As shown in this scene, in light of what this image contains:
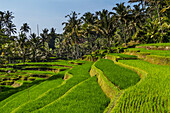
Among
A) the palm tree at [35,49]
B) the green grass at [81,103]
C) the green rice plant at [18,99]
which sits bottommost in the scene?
the green rice plant at [18,99]

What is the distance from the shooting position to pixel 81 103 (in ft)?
28.4

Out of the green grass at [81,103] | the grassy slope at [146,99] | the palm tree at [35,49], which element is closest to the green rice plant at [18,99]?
the green grass at [81,103]

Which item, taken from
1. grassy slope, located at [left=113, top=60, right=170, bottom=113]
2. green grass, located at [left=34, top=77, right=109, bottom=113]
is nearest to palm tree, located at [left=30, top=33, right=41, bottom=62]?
green grass, located at [left=34, top=77, right=109, bottom=113]

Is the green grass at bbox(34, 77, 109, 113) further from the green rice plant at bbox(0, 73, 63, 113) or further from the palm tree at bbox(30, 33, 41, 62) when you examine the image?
the palm tree at bbox(30, 33, 41, 62)

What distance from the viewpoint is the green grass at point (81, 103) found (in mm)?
7828

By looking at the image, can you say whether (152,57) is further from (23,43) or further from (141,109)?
(23,43)

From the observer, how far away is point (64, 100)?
9266 mm

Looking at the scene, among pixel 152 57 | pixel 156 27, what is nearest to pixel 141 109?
pixel 152 57

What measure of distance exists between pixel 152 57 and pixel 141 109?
11.8 metres

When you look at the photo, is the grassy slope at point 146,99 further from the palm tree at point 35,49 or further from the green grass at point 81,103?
the palm tree at point 35,49

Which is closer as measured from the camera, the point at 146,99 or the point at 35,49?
the point at 146,99

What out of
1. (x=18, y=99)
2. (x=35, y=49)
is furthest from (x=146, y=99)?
(x=35, y=49)

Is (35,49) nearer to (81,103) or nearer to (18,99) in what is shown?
(18,99)

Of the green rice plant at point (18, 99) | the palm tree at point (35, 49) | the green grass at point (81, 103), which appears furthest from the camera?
the palm tree at point (35, 49)
